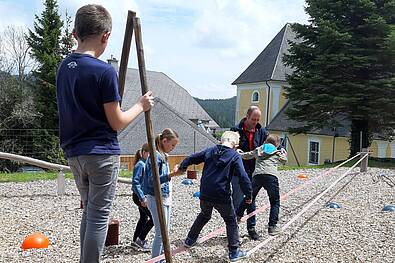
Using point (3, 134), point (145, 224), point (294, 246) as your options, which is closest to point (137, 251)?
point (145, 224)

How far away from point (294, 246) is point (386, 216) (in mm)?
Result: 3161

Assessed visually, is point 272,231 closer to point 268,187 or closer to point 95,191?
point 268,187

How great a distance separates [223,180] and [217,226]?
96.7 inches

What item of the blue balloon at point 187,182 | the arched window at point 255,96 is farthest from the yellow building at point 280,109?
the blue balloon at point 187,182

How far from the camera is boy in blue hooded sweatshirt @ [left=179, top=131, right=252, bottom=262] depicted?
16.6 ft

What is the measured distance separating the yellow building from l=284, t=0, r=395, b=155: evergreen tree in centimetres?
904

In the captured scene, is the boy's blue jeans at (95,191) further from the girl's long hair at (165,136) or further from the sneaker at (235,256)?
the sneaker at (235,256)

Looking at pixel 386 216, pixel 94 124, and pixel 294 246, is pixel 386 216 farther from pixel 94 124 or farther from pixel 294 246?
pixel 94 124

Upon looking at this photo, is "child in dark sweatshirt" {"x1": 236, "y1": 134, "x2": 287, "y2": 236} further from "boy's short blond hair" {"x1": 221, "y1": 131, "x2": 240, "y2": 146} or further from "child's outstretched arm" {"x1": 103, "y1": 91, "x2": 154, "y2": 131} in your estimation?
"child's outstretched arm" {"x1": 103, "y1": 91, "x2": 154, "y2": 131}

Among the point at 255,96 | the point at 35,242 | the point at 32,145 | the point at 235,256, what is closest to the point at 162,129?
the point at 32,145

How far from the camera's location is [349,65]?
73.7ft

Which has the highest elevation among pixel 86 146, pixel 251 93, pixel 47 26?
pixel 47 26

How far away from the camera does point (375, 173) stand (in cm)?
1523

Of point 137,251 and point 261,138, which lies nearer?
point 137,251
